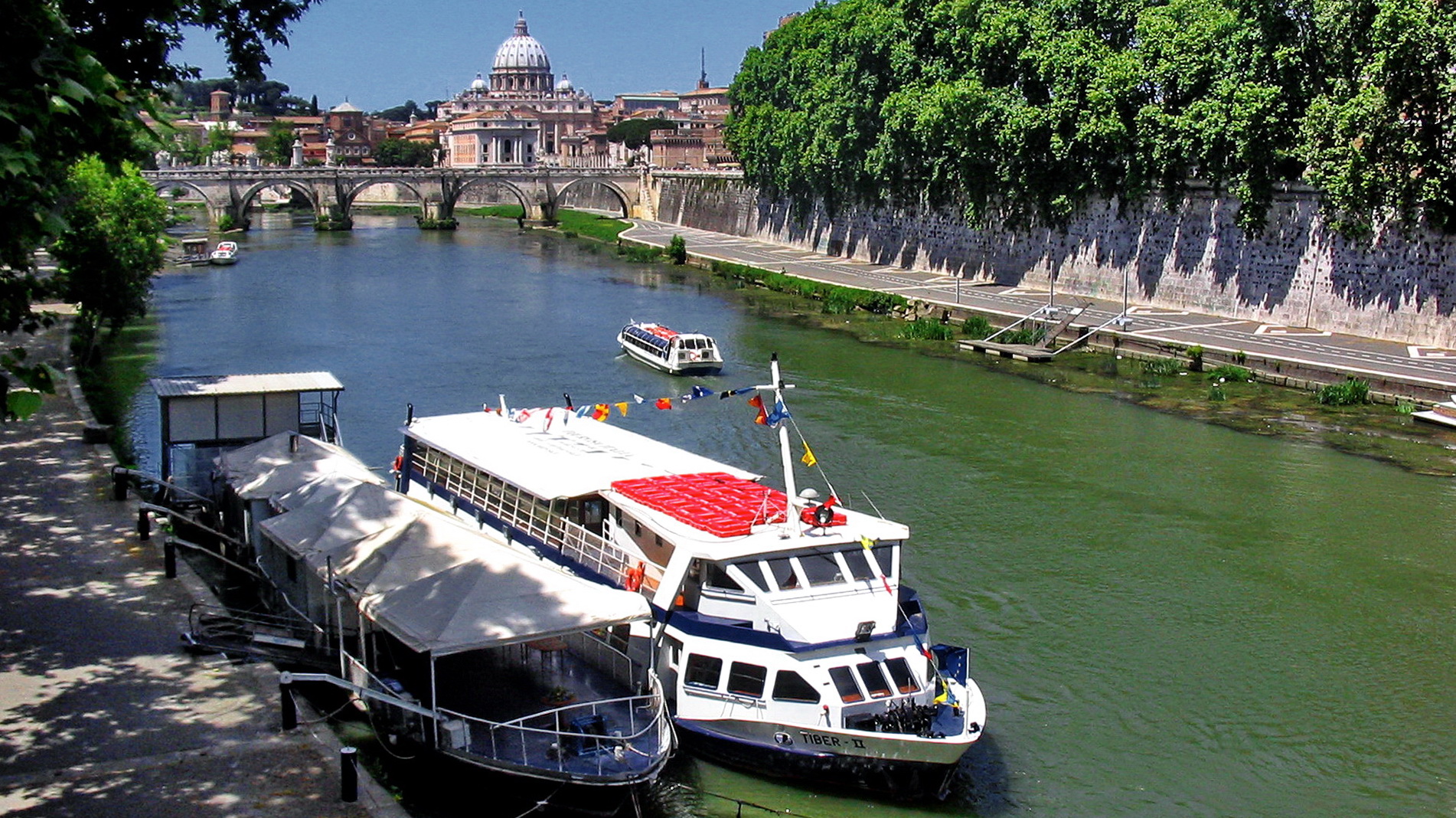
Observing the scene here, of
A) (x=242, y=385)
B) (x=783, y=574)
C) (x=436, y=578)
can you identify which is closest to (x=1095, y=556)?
(x=783, y=574)

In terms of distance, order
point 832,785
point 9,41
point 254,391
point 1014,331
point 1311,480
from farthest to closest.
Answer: point 1014,331
point 1311,480
point 254,391
point 832,785
point 9,41

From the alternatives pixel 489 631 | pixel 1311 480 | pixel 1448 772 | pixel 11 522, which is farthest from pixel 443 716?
pixel 1311 480

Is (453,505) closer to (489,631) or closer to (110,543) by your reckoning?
(110,543)

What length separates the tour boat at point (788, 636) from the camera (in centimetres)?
1293

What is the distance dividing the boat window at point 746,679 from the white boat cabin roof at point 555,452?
10.3ft

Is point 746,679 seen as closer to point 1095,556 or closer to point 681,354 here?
point 1095,556

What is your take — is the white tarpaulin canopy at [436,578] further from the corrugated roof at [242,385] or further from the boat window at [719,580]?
the corrugated roof at [242,385]

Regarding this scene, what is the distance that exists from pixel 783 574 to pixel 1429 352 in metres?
25.8

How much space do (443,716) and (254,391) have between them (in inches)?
414

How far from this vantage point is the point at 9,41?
860 cm

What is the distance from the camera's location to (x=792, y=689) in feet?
42.9

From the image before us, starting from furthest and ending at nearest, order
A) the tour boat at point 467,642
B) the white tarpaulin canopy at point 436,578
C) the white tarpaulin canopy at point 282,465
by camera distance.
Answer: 1. the white tarpaulin canopy at point 282,465
2. the white tarpaulin canopy at point 436,578
3. the tour boat at point 467,642

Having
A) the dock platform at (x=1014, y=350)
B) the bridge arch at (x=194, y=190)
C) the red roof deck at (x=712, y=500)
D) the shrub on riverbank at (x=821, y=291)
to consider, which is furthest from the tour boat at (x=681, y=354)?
the bridge arch at (x=194, y=190)

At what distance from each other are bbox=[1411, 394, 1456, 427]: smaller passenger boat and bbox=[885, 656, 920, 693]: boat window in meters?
18.9
